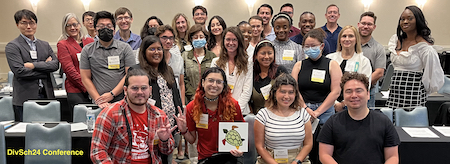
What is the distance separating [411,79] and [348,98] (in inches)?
66.5

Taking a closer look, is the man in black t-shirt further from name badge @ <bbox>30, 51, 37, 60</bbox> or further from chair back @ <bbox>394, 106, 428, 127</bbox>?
name badge @ <bbox>30, 51, 37, 60</bbox>

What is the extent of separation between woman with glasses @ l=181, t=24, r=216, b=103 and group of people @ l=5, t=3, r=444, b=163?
0.04 ft

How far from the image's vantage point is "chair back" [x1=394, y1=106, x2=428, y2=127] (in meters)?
3.45

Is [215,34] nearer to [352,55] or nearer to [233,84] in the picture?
[233,84]

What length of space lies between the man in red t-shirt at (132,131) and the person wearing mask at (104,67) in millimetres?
1010

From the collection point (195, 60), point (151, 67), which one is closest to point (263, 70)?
point (195, 60)

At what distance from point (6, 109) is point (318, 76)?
132 inches

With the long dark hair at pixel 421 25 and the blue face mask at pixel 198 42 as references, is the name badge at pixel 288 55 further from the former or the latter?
the long dark hair at pixel 421 25

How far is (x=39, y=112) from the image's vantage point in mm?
3557

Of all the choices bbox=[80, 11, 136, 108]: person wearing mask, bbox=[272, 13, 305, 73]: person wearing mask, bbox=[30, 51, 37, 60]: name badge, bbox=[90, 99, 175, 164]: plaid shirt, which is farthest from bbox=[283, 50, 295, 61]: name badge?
bbox=[30, 51, 37, 60]: name badge

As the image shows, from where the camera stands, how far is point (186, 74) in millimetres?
3963

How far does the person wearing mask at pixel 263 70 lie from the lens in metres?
3.28

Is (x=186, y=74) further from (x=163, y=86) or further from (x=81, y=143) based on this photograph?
(x=81, y=143)

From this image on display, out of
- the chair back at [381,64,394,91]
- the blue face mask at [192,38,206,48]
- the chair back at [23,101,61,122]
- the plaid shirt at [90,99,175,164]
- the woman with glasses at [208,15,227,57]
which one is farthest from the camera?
the chair back at [381,64,394,91]
